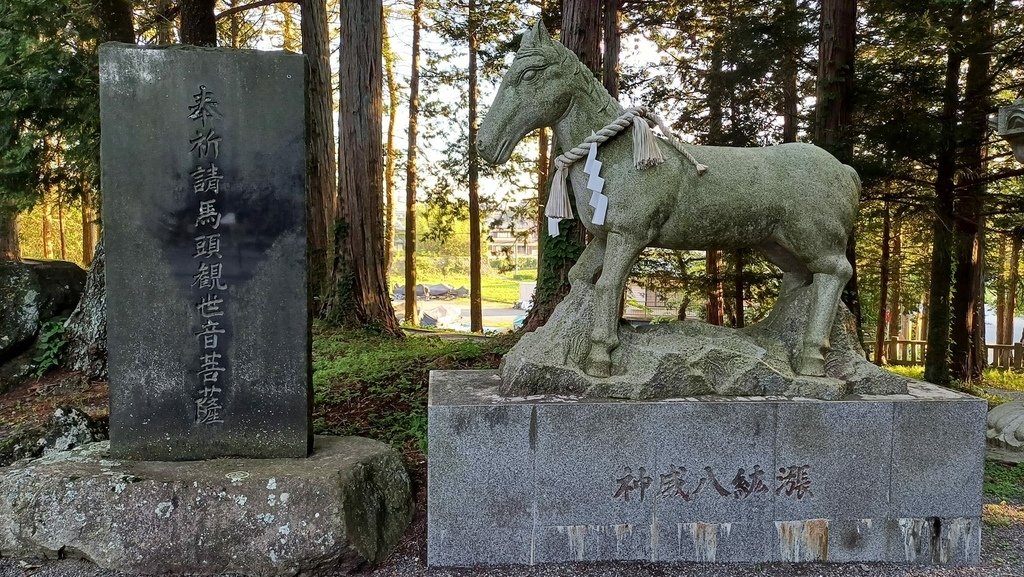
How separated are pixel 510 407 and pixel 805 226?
2.02m

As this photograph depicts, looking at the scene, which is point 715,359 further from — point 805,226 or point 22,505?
point 22,505

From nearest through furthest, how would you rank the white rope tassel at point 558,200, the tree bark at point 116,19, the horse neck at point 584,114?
1. the horse neck at point 584,114
2. the white rope tassel at point 558,200
3. the tree bark at point 116,19

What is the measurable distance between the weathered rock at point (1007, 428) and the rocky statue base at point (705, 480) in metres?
2.71

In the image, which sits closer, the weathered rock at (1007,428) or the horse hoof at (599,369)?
the horse hoof at (599,369)

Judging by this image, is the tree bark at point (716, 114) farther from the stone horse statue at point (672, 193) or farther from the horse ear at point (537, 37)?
the horse ear at point (537, 37)

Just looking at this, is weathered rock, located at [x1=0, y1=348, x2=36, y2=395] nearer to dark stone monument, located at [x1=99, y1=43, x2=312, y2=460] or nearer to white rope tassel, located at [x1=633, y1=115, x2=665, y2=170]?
dark stone monument, located at [x1=99, y1=43, x2=312, y2=460]

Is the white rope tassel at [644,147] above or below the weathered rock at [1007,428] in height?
above

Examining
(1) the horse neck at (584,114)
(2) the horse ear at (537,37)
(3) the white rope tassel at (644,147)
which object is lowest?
(3) the white rope tassel at (644,147)

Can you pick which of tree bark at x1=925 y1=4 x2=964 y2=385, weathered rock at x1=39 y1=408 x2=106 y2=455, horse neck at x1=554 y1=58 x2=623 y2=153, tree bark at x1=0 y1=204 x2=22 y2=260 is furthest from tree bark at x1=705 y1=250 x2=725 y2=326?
tree bark at x1=0 y1=204 x2=22 y2=260

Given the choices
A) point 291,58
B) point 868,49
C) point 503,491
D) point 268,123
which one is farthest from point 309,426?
point 868,49

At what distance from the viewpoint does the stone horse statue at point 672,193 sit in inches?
133

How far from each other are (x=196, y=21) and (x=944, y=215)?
8.74m

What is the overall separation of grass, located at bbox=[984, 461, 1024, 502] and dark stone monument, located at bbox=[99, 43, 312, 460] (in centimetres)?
484

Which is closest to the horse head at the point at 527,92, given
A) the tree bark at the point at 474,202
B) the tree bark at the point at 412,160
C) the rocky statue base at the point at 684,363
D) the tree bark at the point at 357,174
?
the rocky statue base at the point at 684,363
